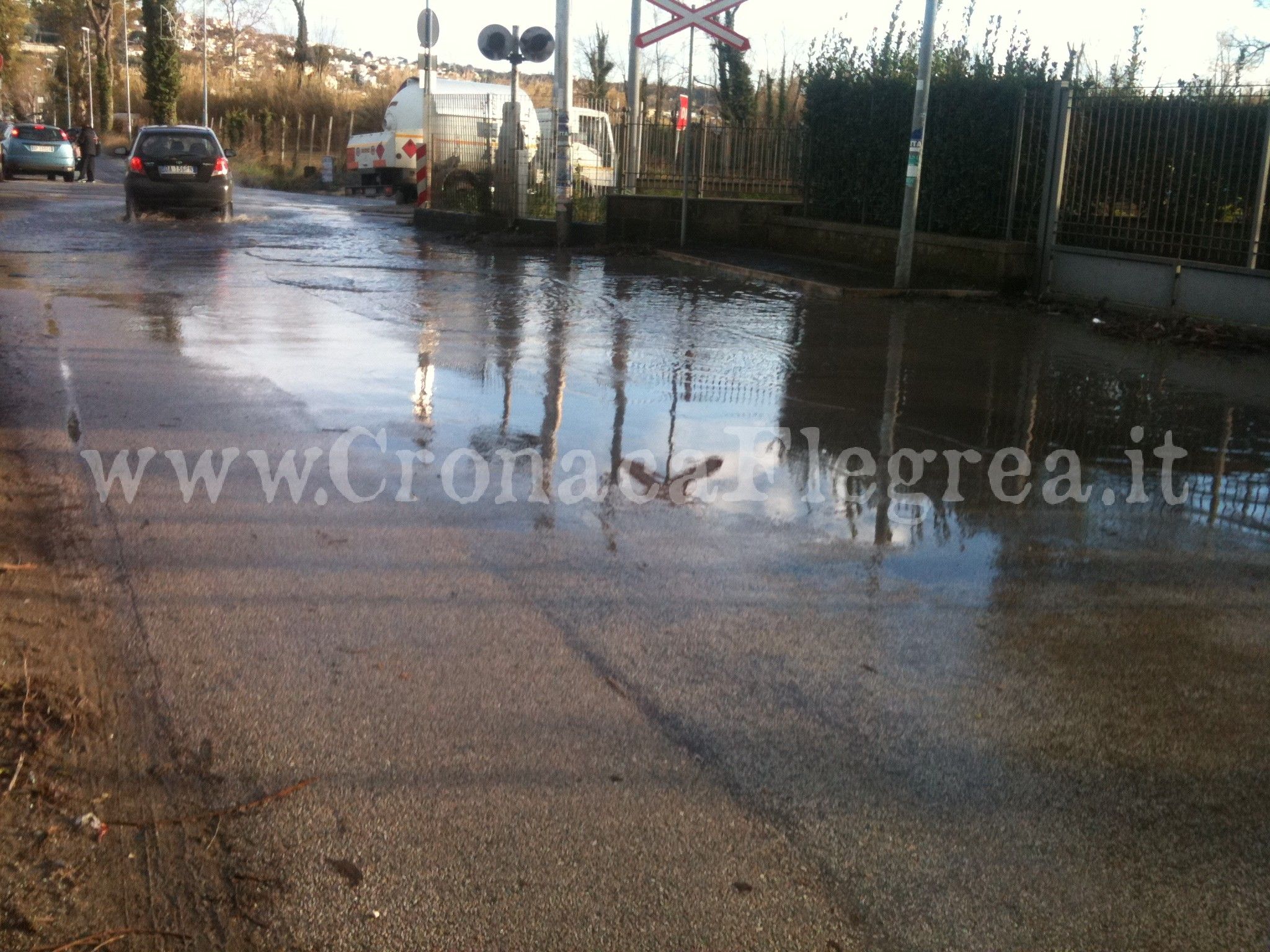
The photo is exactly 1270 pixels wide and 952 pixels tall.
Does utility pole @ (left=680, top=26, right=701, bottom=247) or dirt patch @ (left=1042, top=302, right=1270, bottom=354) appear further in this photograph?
utility pole @ (left=680, top=26, right=701, bottom=247)

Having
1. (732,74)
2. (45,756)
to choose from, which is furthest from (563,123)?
(732,74)

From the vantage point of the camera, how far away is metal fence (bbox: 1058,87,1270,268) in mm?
13258

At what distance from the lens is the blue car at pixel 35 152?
1613 inches

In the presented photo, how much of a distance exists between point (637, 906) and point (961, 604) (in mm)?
2472

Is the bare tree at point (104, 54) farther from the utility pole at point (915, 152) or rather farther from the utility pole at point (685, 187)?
the utility pole at point (915, 152)

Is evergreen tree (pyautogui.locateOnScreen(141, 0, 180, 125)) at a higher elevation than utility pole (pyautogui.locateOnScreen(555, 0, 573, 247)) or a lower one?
higher

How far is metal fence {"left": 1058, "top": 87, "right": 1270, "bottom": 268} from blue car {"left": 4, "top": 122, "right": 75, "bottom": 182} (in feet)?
114

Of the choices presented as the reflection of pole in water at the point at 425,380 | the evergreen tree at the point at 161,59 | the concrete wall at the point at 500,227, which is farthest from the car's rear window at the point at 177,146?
the evergreen tree at the point at 161,59

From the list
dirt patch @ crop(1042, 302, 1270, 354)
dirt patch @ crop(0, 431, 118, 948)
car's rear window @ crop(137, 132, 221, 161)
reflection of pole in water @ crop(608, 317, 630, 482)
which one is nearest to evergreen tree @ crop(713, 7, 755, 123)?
car's rear window @ crop(137, 132, 221, 161)

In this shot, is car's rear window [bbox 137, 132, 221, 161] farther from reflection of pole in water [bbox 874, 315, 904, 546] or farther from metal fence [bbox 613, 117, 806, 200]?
reflection of pole in water [bbox 874, 315, 904, 546]

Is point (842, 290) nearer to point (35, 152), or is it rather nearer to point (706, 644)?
point (706, 644)

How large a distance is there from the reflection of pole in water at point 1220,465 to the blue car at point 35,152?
39394 millimetres

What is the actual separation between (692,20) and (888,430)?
11276 mm

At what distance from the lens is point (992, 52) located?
17250 millimetres
